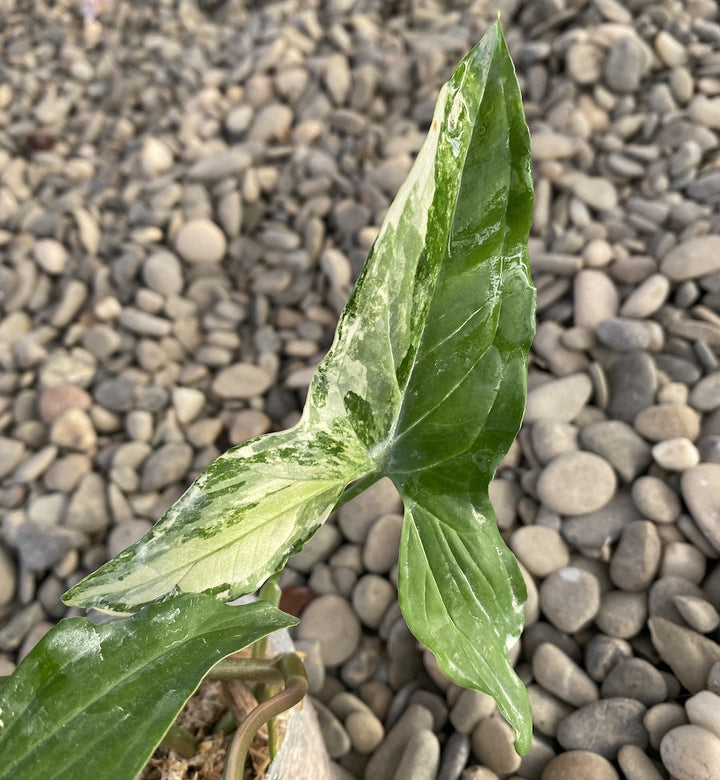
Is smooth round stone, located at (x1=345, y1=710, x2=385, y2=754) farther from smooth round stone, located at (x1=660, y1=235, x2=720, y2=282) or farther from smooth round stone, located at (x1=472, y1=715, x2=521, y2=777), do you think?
smooth round stone, located at (x1=660, y1=235, x2=720, y2=282)

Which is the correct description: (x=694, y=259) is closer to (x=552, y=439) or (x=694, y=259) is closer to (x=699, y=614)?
(x=552, y=439)

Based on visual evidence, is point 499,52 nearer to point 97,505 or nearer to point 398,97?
point 97,505

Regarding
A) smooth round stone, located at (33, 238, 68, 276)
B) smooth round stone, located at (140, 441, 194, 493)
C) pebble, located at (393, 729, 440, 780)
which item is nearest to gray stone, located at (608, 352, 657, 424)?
pebble, located at (393, 729, 440, 780)

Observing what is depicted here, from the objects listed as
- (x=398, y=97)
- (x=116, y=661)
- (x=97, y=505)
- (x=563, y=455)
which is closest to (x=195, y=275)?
(x=97, y=505)

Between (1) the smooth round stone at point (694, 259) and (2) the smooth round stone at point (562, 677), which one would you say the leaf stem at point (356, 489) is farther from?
(1) the smooth round stone at point (694, 259)

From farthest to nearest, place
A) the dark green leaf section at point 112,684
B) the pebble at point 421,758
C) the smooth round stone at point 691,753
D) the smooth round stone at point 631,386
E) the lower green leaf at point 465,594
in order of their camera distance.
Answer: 1. the smooth round stone at point 631,386
2. the pebble at point 421,758
3. the smooth round stone at point 691,753
4. the lower green leaf at point 465,594
5. the dark green leaf section at point 112,684

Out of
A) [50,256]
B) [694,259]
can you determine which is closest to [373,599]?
[694,259]

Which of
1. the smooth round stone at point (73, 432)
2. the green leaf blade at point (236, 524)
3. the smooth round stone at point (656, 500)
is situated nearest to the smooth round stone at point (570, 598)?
the smooth round stone at point (656, 500)
